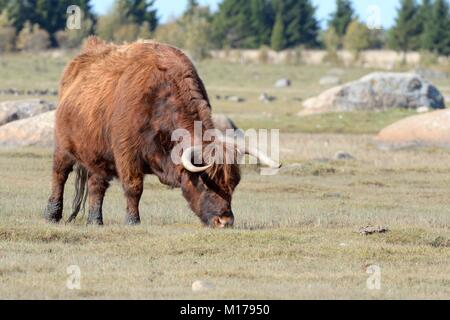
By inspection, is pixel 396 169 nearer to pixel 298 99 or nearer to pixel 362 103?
pixel 362 103

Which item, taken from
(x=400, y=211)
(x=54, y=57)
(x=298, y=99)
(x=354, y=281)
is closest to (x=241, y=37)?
(x=54, y=57)

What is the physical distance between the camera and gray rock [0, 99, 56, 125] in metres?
29.3

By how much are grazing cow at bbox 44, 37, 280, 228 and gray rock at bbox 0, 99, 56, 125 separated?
1451cm

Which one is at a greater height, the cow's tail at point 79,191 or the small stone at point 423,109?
the cow's tail at point 79,191

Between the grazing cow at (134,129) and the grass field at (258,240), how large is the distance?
0.43 metres

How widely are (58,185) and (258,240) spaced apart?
12.2 ft

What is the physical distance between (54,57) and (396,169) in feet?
164

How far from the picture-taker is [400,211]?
17.0m

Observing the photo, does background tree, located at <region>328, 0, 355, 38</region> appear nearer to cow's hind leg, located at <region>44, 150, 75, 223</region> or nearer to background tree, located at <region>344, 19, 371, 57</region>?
background tree, located at <region>344, 19, 371, 57</region>

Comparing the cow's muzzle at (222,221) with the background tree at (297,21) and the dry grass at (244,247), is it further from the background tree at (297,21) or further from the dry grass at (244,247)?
the background tree at (297,21)

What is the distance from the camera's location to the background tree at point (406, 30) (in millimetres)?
90312

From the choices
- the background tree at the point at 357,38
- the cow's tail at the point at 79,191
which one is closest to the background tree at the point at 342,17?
the background tree at the point at 357,38

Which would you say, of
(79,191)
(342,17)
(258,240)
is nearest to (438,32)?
(342,17)
